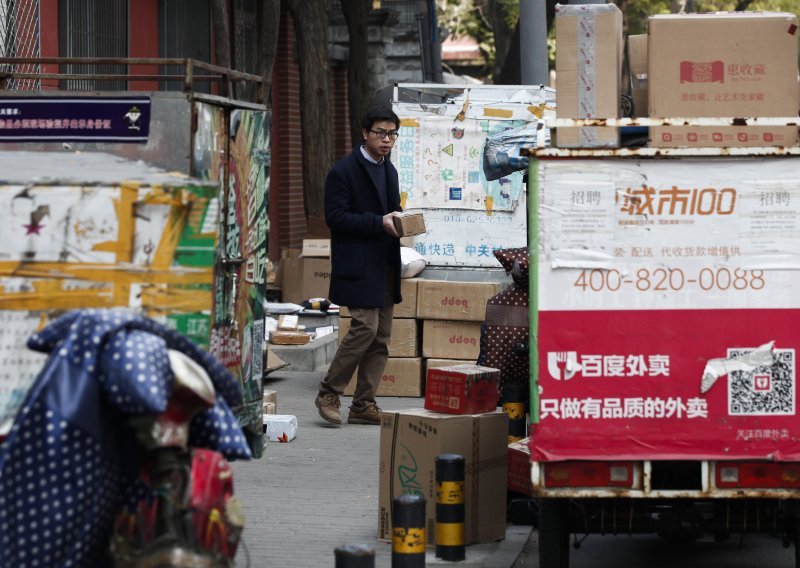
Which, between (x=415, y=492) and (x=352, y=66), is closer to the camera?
(x=415, y=492)

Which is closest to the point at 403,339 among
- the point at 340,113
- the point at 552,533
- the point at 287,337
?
the point at 287,337

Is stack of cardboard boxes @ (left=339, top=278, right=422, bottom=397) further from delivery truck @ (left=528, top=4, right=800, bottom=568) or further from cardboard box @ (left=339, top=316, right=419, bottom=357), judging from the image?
delivery truck @ (left=528, top=4, right=800, bottom=568)

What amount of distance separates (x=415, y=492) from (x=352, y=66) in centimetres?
1189

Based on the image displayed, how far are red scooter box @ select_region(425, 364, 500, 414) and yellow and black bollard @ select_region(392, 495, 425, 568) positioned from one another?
1.20m

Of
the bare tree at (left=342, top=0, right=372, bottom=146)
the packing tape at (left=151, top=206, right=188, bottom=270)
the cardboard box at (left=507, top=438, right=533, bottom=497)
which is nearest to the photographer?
the packing tape at (left=151, top=206, right=188, bottom=270)

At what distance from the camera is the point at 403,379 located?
11.9m

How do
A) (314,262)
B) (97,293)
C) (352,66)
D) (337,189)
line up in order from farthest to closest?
(352,66)
(314,262)
(337,189)
(97,293)

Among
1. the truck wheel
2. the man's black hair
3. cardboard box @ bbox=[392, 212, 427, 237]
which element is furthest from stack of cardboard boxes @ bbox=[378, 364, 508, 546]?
the man's black hair

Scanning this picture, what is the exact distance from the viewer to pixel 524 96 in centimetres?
1293

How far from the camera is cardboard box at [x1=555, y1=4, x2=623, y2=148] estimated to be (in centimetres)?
701

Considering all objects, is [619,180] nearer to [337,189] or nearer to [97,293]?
[97,293]

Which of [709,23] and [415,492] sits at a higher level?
[709,23]

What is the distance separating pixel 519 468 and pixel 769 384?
69.7 inches

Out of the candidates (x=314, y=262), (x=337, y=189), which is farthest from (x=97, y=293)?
(x=314, y=262)
